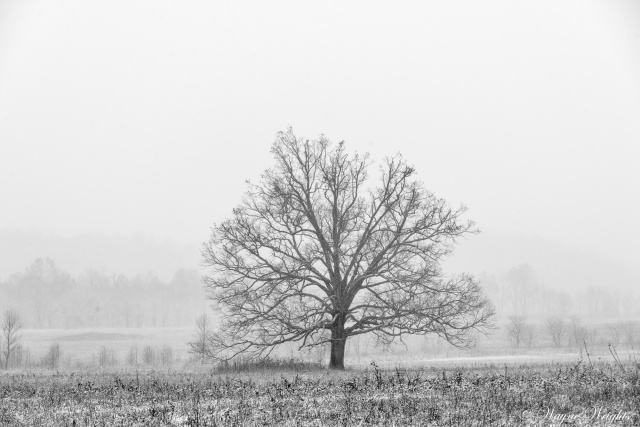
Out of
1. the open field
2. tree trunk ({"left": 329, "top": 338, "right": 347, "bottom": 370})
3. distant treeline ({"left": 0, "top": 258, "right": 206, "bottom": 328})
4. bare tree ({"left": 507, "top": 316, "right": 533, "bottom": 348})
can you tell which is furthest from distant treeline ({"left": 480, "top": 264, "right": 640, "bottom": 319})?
the open field

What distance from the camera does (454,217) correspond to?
25.5 m

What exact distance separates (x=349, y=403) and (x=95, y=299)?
5355 inches

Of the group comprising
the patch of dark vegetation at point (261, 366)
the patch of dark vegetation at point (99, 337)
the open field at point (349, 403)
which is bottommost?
the patch of dark vegetation at point (99, 337)

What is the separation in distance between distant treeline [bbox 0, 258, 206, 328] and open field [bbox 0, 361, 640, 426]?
118084mm

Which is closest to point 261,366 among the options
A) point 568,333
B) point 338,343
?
point 338,343

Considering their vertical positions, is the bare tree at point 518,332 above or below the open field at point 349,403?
below

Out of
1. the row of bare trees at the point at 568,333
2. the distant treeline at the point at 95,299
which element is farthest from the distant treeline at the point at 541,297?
the distant treeline at the point at 95,299

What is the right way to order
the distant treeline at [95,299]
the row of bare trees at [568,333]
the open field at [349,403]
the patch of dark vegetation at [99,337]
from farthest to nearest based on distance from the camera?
the distant treeline at [95,299]
the patch of dark vegetation at [99,337]
the row of bare trees at [568,333]
the open field at [349,403]

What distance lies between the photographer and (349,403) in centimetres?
1238

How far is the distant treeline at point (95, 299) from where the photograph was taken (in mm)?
123812

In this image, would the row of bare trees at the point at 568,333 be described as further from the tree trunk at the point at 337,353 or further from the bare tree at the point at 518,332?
the tree trunk at the point at 337,353

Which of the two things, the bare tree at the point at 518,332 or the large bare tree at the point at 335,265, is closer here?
the large bare tree at the point at 335,265

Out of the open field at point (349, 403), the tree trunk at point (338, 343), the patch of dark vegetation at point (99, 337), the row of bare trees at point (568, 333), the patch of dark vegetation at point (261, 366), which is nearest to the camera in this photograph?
the open field at point (349, 403)

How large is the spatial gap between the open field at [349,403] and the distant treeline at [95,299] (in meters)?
118
